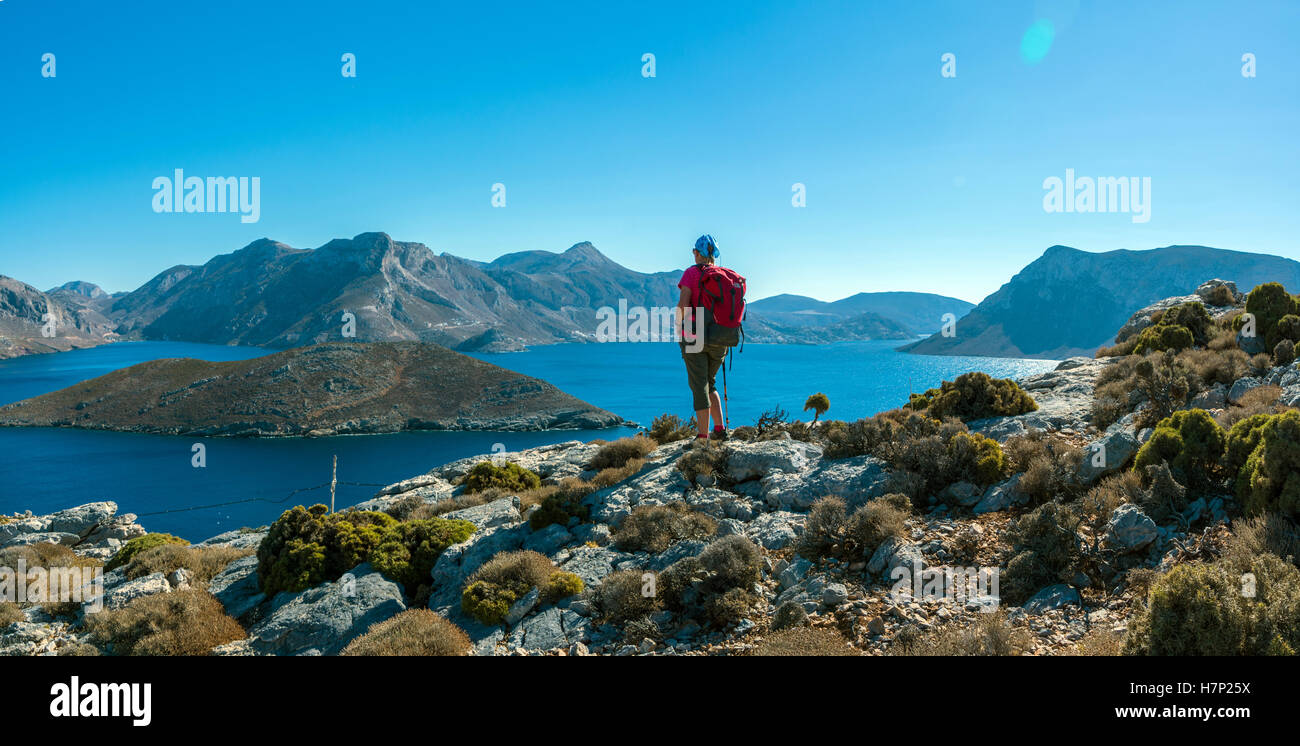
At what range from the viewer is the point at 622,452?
595 inches

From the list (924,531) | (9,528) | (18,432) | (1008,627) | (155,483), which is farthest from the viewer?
(18,432)

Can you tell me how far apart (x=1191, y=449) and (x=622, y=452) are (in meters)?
10.9

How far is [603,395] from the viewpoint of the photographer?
548 feet

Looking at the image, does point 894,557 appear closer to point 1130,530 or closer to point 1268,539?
point 1130,530

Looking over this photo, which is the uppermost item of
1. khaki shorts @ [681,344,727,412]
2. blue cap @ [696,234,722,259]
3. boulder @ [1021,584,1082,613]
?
blue cap @ [696,234,722,259]

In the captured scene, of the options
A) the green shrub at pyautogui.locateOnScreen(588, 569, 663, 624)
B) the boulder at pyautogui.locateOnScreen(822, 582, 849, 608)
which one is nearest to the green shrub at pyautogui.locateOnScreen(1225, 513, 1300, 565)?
the boulder at pyautogui.locateOnScreen(822, 582, 849, 608)

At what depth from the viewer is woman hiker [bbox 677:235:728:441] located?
10484mm

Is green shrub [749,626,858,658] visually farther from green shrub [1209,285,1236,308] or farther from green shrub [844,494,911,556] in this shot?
green shrub [1209,285,1236,308]

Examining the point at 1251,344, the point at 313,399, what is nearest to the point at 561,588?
the point at 1251,344

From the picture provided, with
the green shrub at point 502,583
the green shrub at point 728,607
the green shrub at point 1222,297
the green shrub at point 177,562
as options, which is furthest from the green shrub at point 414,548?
the green shrub at point 1222,297

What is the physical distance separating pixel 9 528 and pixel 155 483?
92.1 m

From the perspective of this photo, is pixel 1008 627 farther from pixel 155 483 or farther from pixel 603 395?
pixel 603 395

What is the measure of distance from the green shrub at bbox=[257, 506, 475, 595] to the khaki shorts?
216 inches
